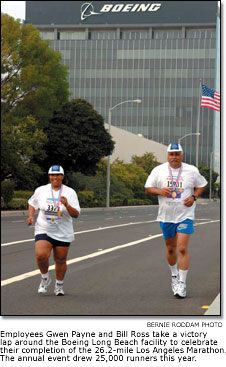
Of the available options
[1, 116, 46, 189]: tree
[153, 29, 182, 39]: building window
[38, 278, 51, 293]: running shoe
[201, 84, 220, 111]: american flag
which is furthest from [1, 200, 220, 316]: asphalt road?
[153, 29, 182, 39]: building window

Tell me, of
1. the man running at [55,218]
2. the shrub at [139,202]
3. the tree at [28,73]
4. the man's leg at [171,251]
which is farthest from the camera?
the tree at [28,73]

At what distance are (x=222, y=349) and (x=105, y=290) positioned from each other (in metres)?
5.13

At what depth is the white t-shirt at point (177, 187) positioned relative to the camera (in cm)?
578

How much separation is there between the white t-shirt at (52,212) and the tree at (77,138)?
3295cm

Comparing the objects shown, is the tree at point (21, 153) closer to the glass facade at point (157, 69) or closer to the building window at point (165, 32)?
the glass facade at point (157, 69)

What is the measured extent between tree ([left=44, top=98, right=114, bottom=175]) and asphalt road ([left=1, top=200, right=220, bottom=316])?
2057 cm

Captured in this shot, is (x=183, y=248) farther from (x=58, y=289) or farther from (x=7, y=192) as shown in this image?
(x=7, y=192)

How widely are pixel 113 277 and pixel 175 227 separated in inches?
204

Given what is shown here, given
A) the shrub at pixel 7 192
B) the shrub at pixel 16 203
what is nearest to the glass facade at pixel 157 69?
the shrub at pixel 7 192

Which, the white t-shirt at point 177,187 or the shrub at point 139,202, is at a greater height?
the white t-shirt at point 177,187

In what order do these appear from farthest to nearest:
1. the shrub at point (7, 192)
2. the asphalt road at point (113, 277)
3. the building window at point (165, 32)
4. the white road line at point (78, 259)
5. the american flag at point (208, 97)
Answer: the building window at point (165, 32) < the shrub at point (7, 192) < the white road line at point (78, 259) < the asphalt road at point (113, 277) < the american flag at point (208, 97)

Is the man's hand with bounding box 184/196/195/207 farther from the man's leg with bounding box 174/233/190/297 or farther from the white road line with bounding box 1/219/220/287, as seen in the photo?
the white road line with bounding box 1/219/220/287

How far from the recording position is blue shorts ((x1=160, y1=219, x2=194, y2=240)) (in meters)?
6.26

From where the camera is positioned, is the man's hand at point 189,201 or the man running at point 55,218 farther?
the man running at point 55,218
